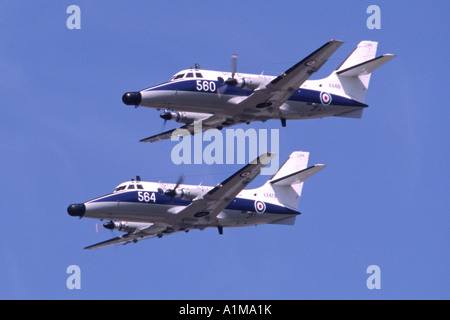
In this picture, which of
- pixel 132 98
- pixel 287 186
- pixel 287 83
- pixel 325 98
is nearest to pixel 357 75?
pixel 325 98

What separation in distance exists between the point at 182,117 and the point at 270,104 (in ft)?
16.6

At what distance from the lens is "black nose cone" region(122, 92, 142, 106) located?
2048 inches

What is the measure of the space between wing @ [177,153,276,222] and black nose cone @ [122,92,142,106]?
4764mm

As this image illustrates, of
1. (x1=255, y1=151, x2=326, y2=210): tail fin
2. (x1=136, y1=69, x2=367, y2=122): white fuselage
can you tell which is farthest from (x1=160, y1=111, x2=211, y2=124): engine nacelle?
(x1=255, y1=151, x2=326, y2=210): tail fin

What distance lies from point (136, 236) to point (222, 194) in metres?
7.51

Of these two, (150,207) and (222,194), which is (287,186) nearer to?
(222,194)

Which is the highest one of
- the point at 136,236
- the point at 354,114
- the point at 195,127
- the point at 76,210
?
the point at 354,114

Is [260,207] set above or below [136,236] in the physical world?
above

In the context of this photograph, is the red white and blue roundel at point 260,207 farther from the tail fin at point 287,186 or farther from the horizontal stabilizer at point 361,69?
→ the horizontal stabilizer at point 361,69

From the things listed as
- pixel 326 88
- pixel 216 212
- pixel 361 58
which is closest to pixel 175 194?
pixel 216 212

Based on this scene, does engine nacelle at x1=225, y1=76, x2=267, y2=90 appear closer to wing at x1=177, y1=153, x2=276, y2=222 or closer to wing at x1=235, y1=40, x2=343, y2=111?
wing at x1=235, y1=40, x2=343, y2=111

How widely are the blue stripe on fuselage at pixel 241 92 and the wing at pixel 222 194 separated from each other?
4.28 metres

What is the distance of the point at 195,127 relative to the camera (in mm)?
56375
